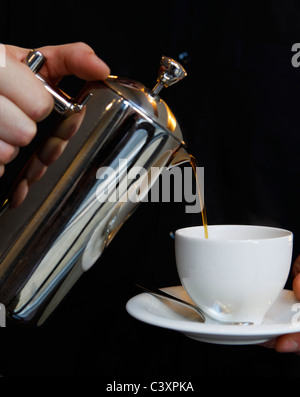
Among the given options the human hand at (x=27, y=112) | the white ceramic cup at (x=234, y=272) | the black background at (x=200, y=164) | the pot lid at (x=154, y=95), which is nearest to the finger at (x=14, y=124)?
the human hand at (x=27, y=112)

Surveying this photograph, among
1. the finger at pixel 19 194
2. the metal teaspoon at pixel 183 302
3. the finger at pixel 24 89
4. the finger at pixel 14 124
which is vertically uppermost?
the finger at pixel 24 89

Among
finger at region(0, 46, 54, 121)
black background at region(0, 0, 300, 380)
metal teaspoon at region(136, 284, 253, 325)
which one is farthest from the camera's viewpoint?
black background at region(0, 0, 300, 380)

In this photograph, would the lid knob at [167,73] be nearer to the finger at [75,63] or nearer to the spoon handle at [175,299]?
the finger at [75,63]

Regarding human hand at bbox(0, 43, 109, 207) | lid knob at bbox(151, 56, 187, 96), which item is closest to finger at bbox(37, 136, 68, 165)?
human hand at bbox(0, 43, 109, 207)

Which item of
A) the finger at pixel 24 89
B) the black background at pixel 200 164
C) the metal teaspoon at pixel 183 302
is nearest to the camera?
the finger at pixel 24 89

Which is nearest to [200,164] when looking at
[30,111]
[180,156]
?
[180,156]

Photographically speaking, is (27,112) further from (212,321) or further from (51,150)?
(212,321)

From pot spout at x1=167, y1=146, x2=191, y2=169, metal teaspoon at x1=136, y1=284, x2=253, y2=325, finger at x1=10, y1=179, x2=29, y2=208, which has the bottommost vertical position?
metal teaspoon at x1=136, y1=284, x2=253, y2=325

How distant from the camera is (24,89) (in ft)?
1.75

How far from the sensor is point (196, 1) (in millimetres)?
846

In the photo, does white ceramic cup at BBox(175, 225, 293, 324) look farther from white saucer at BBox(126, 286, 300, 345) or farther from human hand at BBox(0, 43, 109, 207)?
human hand at BBox(0, 43, 109, 207)

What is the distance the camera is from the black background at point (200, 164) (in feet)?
2.90

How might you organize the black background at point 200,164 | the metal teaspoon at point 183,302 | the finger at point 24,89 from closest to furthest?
the finger at point 24,89
the metal teaspoon at point 183,302
the black background at point 200,164

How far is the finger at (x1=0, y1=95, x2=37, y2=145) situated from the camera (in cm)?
53
